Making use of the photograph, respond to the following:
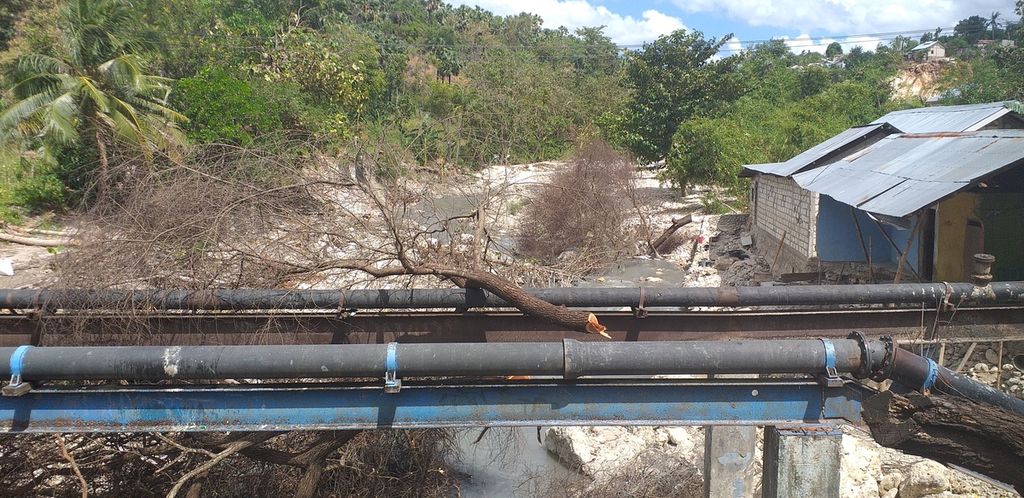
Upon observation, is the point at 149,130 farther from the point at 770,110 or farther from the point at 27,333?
the point at 770,110

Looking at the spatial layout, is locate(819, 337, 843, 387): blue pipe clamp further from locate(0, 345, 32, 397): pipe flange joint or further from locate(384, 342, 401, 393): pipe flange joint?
locate(0, 345, 32, 397): pipe flange joint

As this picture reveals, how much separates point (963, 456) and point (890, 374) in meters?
0.58

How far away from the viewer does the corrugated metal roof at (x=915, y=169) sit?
729 centimetres

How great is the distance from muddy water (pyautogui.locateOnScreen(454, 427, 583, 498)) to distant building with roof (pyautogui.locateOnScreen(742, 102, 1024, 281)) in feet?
14.6

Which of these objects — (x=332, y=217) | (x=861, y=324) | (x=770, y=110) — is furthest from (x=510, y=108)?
(x=770, y=110)

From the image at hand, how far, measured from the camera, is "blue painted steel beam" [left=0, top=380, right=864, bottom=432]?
295 cm

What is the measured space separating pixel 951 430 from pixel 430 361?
2.30 m

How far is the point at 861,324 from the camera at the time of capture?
4.99 metres

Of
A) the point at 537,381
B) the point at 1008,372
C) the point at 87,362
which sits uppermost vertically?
the point at 87,362

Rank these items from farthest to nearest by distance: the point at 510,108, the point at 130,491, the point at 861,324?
the point at 510,108 < the point at 861,324 < the point at 130,491

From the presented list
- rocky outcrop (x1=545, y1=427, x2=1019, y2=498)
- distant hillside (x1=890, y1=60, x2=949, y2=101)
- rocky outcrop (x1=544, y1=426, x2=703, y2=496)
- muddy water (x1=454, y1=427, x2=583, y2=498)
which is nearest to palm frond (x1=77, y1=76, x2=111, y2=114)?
muddy water (x1=454, y1=427, x2=583, y2=498)

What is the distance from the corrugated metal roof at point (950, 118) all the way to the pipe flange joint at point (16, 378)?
11.2 metres

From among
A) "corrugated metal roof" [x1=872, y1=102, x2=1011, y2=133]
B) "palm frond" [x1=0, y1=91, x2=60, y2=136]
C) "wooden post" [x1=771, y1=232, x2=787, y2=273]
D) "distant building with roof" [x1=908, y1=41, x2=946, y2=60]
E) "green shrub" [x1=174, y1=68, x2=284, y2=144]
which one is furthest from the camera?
"distant building with roof" [x1=908, y1=41, x2=946, y2=60]

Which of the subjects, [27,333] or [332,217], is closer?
[27,333]
